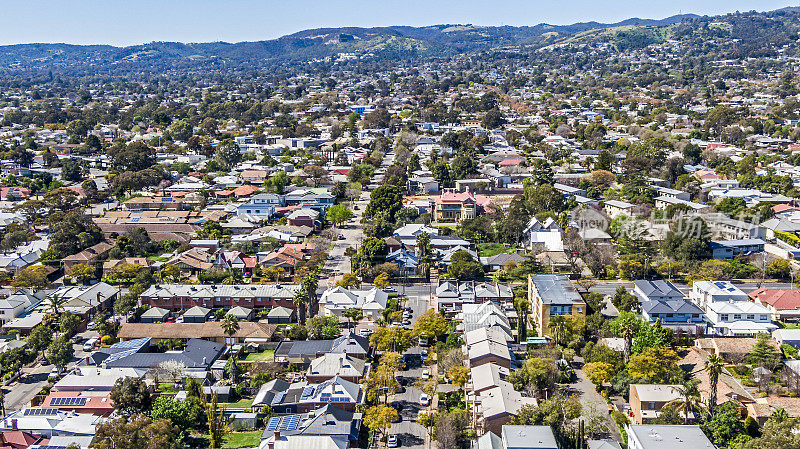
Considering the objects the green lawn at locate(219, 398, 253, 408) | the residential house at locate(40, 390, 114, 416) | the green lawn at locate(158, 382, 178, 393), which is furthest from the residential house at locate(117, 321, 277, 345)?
the residential house at locate(40, 390, 114, 416)

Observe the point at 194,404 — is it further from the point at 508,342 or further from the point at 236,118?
the point at 236,118

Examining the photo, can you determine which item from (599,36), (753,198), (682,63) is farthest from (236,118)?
(599,36)

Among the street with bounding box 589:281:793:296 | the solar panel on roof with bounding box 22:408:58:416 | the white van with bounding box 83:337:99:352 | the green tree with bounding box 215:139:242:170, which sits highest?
the green tree with bounding box 215:139:242:170

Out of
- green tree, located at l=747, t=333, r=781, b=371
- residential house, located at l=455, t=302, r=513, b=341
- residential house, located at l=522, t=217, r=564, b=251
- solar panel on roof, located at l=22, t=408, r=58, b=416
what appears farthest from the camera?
residential house, located at l=522, t=217, r=564, b=251

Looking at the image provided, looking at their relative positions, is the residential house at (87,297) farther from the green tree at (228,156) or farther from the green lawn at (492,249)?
the green tree at (228,156)

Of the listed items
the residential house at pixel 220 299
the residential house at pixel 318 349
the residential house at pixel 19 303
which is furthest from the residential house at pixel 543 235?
the residential house at pixel 19 303

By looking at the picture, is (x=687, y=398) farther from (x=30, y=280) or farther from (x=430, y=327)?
(x=30, y=280)

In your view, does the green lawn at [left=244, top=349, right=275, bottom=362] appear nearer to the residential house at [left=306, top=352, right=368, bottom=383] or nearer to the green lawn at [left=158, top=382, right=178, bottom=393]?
the residential house at [left=306, top=352, right=368, bottom=383]
